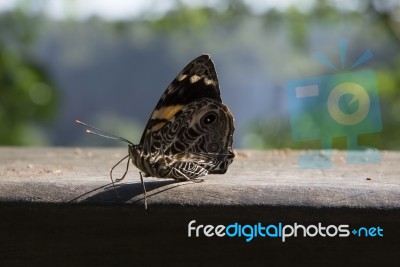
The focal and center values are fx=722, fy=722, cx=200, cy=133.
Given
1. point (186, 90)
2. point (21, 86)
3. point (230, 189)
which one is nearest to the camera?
point (230, 189)

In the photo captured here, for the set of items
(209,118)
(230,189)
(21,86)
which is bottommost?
(230,189)

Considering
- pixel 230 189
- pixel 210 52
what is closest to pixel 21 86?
pixel 210 52

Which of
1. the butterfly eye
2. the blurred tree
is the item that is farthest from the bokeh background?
the butterfly eye

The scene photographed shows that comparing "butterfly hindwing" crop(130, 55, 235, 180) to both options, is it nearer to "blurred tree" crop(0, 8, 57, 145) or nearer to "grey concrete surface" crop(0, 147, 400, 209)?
"grey concrete surface" crop(0, 147, 400, 209)

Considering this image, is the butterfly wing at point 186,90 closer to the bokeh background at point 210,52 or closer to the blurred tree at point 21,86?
the bokeh background at point 210,52

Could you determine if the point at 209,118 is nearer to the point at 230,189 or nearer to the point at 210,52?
the point at 230,189

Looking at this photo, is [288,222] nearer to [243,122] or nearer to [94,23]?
[243,122]

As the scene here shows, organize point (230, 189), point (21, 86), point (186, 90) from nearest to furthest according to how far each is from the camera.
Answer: point (230, 189), point (186, 90), point (21, 86)

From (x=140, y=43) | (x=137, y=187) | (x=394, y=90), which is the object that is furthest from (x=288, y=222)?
(x=140, y=43)
